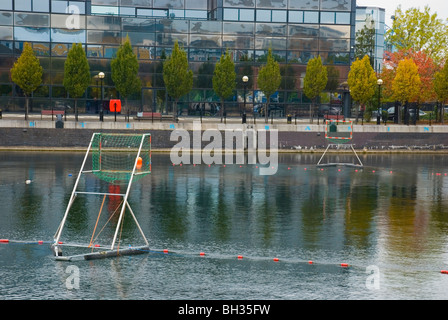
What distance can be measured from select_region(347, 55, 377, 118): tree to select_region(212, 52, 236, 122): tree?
10.3 m

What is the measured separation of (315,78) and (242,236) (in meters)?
41.5

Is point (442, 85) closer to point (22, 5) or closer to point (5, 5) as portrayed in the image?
point (22, 5)

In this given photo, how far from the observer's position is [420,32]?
69.6 meters

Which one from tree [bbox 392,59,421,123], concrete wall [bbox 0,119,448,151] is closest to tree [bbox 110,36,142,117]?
concrete wall [bbox 0,119,448,151]

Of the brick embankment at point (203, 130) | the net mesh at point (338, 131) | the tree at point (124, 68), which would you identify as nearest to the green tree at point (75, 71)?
the tree at point (124, 68)

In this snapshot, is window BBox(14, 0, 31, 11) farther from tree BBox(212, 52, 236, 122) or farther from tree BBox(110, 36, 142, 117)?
tree BBox(212, 52, 236, 122)

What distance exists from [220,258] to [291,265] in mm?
1744

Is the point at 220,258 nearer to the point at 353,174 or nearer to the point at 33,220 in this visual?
the point at 33,220

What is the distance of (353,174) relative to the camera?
3544cm

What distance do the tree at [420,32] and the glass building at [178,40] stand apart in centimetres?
954

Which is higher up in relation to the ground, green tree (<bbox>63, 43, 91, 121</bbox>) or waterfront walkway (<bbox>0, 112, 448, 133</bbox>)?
green tree (<bbox>63, 43, 91, 121</bbox>)

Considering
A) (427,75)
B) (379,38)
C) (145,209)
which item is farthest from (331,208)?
(379,38)

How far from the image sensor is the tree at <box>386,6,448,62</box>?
69.4 m
